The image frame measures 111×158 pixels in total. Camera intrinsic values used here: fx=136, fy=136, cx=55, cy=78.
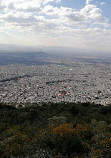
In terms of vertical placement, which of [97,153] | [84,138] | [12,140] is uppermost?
[97,153]

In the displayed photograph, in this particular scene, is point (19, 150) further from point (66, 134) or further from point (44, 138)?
point (66, 134)

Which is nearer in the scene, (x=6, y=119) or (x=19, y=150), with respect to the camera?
(x=19, y=150)

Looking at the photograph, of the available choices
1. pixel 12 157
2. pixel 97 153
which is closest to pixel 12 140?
pixel 12 157

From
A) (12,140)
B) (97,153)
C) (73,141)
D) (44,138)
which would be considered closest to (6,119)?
(12,140)

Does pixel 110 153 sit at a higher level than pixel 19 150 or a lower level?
higher

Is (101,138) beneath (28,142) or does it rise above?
above

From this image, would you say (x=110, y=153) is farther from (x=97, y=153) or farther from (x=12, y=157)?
(x=12, y=157)

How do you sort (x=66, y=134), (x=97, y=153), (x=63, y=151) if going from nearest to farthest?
(x=97, y=153)
(x=63, y=151)
(x=66, y=134)

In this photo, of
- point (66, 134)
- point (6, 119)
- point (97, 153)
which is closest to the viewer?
point (97, 153)

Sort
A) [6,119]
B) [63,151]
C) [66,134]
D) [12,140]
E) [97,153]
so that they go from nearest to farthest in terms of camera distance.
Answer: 1. [97,153]
2. [63,151]
3. [66,134]
4. [12,140]
5. [6,119]
